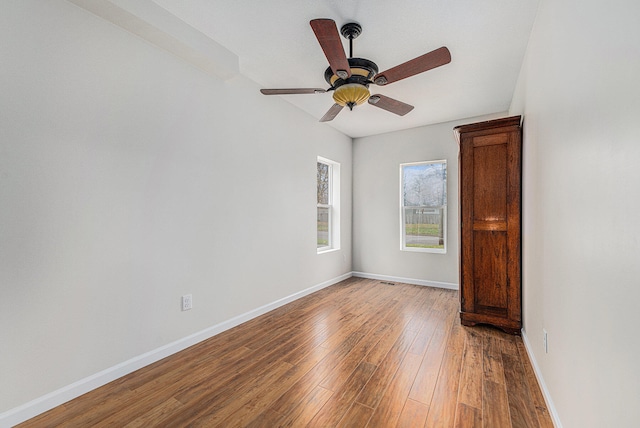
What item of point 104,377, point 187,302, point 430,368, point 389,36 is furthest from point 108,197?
point 430,368

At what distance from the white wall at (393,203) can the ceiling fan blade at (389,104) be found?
6.64ft

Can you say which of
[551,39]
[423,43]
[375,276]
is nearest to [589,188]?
[551,39]

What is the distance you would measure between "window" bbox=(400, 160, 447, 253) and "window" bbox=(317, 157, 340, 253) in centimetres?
114

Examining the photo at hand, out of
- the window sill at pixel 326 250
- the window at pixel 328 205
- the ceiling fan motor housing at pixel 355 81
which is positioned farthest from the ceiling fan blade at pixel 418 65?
the window sill at pixel 326 250

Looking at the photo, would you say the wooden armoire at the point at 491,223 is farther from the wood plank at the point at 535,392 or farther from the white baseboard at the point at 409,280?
the white baseboard at the point at 409,280

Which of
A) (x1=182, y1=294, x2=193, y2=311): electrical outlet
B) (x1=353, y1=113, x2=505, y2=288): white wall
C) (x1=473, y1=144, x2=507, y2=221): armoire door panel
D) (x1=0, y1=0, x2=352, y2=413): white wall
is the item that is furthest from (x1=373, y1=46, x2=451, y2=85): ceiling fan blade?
(x1=353, y1=113, x2=505, y2=288): white wall

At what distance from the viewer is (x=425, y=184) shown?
470cm

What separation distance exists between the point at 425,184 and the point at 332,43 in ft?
11.4

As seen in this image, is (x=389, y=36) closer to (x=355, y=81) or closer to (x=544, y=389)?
(x=355, y=81)

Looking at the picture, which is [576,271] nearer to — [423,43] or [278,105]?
[423,43]

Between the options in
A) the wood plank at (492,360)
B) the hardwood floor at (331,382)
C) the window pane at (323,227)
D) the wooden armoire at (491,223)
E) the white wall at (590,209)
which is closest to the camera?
the white wall at (590,209)

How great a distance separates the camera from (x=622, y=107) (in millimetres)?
859

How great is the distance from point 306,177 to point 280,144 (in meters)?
0.69

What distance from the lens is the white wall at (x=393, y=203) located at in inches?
174
